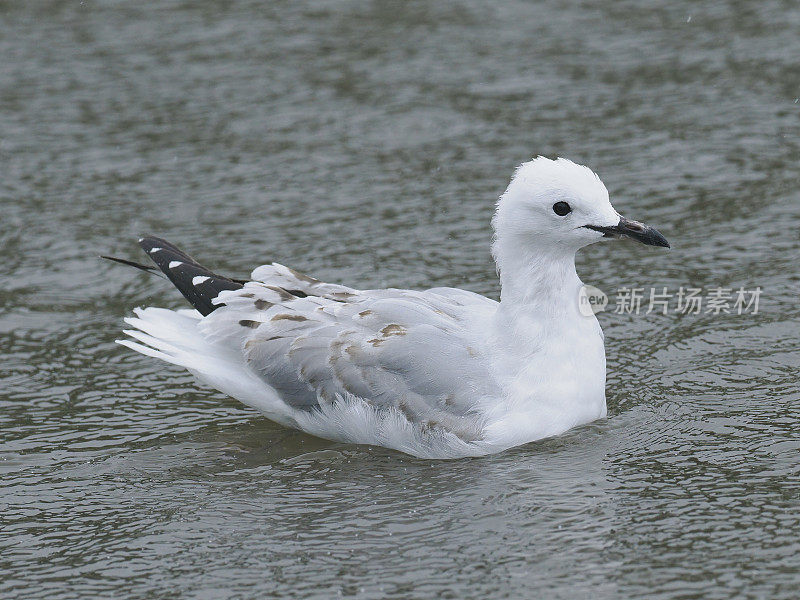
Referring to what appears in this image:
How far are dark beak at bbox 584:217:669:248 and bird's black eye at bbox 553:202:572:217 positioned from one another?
5.5 inches

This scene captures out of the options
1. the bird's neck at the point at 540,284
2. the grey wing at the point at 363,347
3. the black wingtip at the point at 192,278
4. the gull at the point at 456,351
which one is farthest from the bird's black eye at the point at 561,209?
the black wingtip at the point at 192,278

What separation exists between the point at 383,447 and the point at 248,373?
0.92 meters

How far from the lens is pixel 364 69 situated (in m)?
13.5

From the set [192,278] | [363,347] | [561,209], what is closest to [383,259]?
[192,278]

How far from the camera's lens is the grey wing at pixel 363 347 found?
24.6 feet

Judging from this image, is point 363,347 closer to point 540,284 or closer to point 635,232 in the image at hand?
point 540,284

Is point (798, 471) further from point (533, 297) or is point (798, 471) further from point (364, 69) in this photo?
point (364, 69)

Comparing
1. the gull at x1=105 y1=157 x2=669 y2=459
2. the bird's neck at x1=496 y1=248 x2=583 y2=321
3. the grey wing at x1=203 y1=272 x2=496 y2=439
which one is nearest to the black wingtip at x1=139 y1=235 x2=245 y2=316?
the grey wing at x1=203 y1=272 x2=496 y2=439

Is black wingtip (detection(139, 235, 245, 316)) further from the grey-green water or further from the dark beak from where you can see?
the dark beak

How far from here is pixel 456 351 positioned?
761 cm

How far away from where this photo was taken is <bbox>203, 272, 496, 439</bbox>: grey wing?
7508 mm

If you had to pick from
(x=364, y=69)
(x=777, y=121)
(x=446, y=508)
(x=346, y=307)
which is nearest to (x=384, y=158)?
(x=364, y=69)

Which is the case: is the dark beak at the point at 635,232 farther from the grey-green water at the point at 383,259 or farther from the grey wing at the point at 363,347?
the grey-green water at the point at 383,259

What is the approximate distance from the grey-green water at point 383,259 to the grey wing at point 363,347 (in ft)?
1.08
